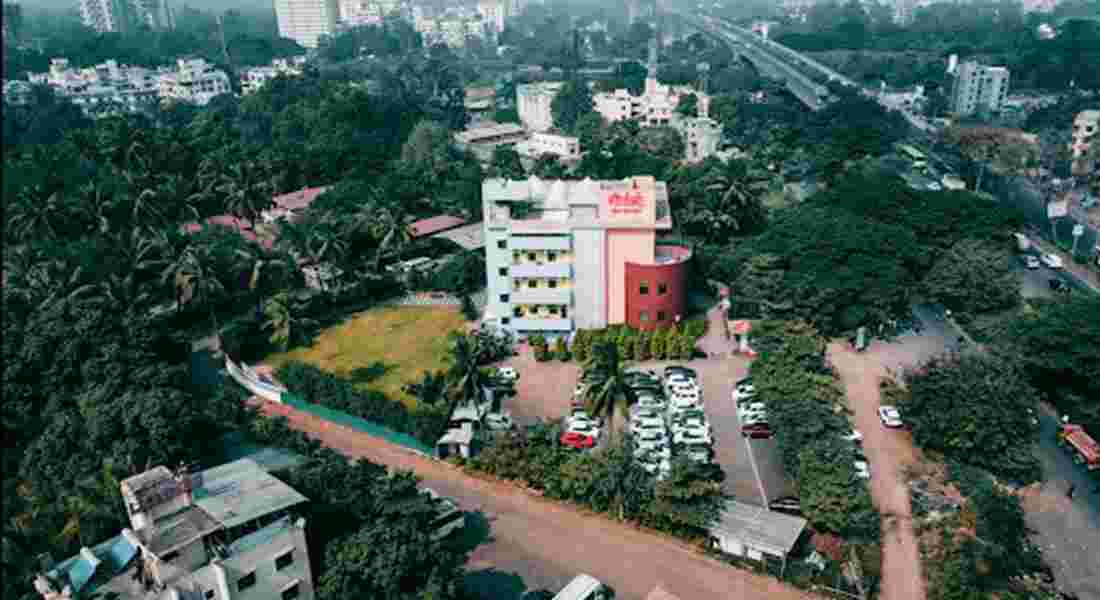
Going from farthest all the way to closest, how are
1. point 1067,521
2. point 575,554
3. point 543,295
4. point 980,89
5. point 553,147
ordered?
point 980,89 < point 553,147 < point 543,295 < point 1067,521 < point 575,554

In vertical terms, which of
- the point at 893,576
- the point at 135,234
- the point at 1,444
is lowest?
the point at 893,576

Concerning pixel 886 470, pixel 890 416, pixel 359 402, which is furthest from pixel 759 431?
pixel 359 402

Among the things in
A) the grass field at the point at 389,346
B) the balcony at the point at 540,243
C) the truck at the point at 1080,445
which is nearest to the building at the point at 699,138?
the grass field at the point at 389,346

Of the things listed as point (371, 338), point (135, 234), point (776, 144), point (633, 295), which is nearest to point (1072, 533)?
point (633, 295)

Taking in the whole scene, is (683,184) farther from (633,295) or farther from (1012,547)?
(1012,547)

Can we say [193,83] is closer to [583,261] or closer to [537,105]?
[537,105]

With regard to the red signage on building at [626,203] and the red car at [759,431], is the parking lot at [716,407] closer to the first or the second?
the red car at [759,431]
